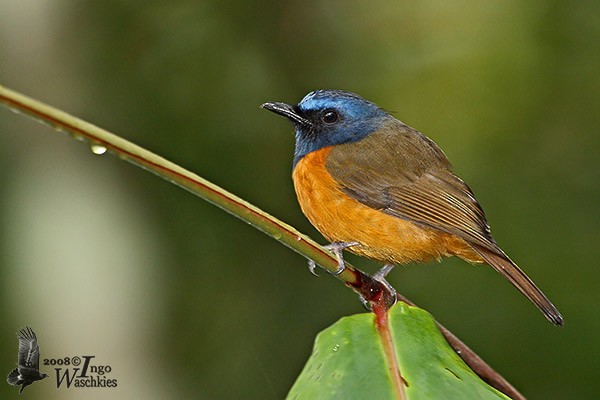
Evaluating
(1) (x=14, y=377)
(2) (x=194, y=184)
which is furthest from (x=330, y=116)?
(2) (x=194, y=184)

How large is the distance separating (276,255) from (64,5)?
1950mm

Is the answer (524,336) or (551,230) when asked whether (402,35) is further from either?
(524,336)

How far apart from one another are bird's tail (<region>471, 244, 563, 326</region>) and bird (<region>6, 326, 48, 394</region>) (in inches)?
71.7

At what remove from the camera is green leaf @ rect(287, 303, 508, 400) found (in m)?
2.10

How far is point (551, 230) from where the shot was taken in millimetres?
5281

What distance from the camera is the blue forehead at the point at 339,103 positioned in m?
3.93

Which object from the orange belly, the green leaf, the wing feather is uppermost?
the orange belly

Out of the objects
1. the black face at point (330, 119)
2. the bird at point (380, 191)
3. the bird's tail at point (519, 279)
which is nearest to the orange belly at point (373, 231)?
the bird at point (380, 191)

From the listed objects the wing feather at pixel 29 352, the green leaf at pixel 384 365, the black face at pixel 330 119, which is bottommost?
the green leaf at pixel 384 365

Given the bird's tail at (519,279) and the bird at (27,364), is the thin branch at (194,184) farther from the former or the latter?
the bird at (27,364)

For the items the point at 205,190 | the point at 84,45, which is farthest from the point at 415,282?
the point at 205,190

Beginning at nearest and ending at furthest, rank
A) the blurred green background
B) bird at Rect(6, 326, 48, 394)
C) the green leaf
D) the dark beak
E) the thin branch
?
the thin branch, the green leaf, bird at Rect(6, 326, 48, 394), the dark beak, the blurred green background

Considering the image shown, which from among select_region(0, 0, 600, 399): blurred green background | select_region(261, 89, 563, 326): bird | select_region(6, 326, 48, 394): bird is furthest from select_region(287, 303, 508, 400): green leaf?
select_region(0, 0, 600, 399): blurred green background

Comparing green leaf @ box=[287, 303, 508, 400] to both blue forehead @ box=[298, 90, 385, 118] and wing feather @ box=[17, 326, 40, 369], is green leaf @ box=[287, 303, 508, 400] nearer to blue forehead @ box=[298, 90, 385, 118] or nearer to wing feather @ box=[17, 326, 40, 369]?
blue forehead @ box=[298, 90, 385, 118]
